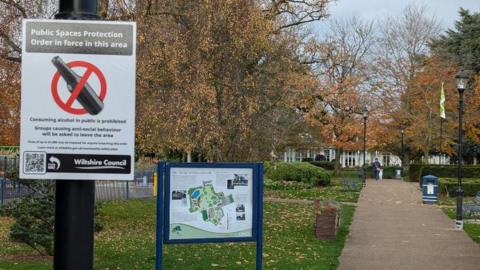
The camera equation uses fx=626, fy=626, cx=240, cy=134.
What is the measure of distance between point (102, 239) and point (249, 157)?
5647 mm

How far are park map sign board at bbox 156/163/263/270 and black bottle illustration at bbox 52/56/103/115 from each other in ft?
12.9

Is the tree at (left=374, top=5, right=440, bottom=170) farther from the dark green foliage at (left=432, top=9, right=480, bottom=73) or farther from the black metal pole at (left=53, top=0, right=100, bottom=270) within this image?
the black metal pole at (left=53, top=0, right=100, bottom=270)

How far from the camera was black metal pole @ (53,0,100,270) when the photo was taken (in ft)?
10.2

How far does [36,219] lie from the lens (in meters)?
10.1

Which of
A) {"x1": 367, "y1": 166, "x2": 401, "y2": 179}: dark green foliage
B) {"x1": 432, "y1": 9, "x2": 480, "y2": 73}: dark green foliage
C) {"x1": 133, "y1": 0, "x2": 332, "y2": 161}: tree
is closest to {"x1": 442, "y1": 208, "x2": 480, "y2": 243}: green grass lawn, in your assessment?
{"x1": 133, "y1": 0, "x2": 332, "y2": 161}: tree

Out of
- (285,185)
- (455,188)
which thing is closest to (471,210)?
(455,188)

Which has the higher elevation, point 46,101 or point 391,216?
point 46,101

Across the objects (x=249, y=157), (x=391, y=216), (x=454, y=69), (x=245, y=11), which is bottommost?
(x=391, y=216)

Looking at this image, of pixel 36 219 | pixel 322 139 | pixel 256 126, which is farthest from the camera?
pixel 322 139

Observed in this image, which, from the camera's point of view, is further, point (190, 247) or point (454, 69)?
point (454, 69)

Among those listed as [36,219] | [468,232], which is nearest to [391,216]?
[468,232]

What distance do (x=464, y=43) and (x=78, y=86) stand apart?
169 feet

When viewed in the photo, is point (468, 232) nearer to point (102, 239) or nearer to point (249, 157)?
point (249, 157)

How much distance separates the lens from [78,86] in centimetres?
314
